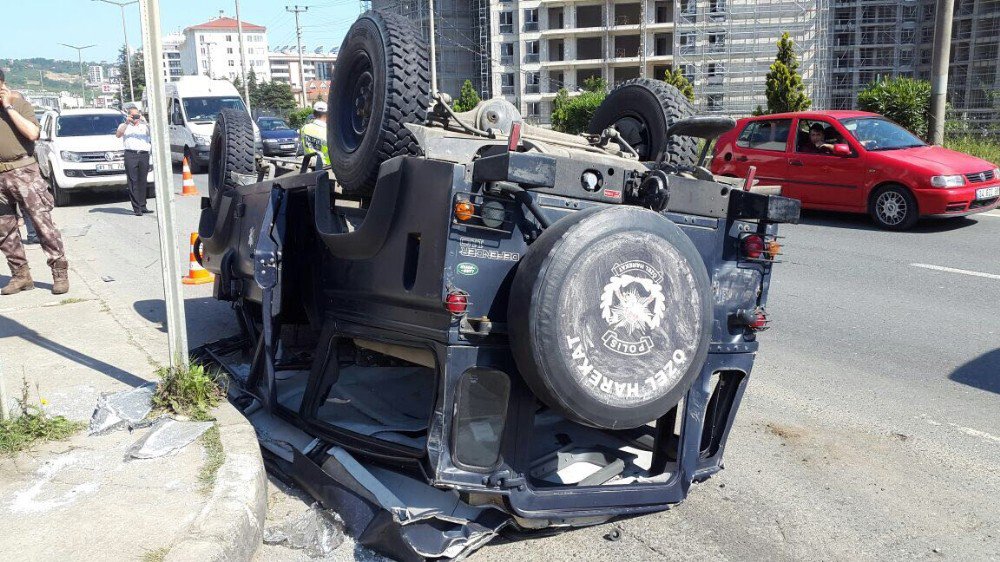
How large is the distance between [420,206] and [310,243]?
1.25 meters

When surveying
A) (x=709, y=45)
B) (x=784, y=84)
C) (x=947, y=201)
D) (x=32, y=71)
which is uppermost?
(x=709, y=45)

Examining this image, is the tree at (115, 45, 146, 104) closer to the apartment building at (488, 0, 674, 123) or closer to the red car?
the red car

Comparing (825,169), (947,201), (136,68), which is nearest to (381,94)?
(947,201)

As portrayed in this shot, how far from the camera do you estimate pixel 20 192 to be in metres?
7.50

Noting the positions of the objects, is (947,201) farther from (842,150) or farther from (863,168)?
(842,150)

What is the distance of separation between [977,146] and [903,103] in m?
2.56

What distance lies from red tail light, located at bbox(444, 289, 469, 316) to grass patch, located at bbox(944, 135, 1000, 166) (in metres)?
17.6

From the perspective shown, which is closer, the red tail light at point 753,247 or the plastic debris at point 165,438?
the red tail light at point 753,247

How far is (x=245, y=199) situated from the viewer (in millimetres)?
5176

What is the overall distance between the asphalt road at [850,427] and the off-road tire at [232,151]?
49.3 inches

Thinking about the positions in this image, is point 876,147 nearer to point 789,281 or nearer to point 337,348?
point 789,281

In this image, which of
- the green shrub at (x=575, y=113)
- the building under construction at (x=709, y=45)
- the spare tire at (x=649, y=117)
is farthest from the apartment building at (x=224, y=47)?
the spare tire at (x=649, y=117)

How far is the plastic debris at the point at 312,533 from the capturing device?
352cm

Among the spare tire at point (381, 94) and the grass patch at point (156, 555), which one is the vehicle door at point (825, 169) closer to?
the spare tire at point (381, 94)
